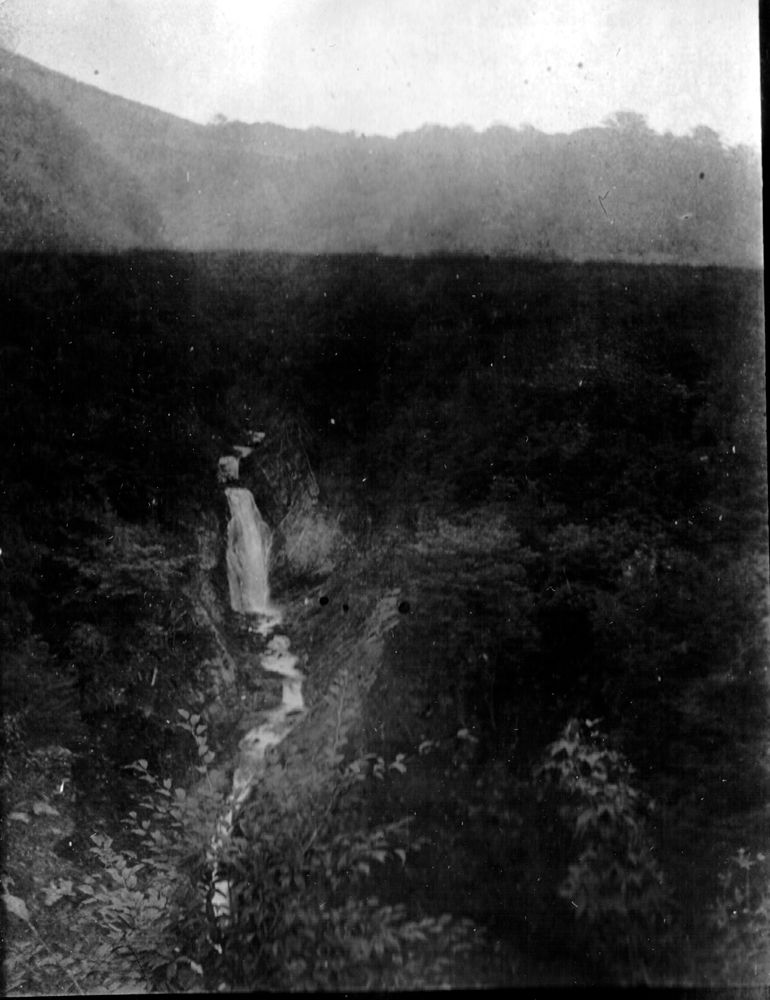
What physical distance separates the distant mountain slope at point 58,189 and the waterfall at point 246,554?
97cm

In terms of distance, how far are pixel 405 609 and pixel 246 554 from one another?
1.93ft

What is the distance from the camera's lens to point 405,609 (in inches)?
127

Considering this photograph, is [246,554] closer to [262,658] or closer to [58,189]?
[262,658]

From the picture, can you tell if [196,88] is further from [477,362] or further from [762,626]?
[762,626]

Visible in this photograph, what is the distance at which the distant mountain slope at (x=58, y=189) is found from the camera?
10.4 ft

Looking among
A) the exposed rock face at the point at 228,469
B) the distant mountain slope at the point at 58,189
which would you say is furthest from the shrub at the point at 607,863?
the distant mountain slope at the point at 58,189

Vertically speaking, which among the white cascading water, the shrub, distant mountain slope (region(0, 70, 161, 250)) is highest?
distant mountain slope (region(0, 70, 161, 250))

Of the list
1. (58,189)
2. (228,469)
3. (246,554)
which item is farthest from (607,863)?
(58,189)

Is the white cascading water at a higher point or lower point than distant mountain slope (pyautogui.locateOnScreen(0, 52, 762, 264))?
lower

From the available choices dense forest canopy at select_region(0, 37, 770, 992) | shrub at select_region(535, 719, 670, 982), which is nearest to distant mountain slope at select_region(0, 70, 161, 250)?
dense forest canopy at select_region(0, 37, 770, 992)

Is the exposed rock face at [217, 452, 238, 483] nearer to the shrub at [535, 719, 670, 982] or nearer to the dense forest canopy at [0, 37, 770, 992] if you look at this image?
the dense forest canopy at [0, 37, 770, 992]

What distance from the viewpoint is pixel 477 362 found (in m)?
3.25

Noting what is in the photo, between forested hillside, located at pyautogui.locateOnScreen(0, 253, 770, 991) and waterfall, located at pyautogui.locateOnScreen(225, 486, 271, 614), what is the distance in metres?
0.05

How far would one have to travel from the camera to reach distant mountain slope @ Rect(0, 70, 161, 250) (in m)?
3.16
